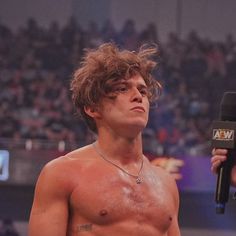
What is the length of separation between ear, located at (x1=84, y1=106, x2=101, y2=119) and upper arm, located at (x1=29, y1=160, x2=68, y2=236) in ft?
0.96

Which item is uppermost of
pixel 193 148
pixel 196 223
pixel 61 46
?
pixel 61 46

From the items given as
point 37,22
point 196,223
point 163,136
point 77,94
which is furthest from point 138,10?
point 77,94

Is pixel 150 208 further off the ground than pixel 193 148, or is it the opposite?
pixel 150 208

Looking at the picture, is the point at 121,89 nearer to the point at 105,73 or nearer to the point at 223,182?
the point at 105,73

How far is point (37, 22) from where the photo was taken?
11211 millimetres

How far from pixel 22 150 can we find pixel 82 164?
573 cm

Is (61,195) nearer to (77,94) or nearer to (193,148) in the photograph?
(77,94)

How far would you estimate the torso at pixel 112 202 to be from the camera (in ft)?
7.65

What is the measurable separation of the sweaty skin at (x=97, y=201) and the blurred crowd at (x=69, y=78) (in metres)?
5.50

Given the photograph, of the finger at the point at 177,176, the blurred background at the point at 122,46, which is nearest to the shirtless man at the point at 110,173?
the blurred background at the point at 122,46

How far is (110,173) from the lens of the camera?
8.02ft

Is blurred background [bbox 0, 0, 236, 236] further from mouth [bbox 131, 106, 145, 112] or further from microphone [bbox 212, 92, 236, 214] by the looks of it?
mouth [bbox 131, 106, 145, 112]

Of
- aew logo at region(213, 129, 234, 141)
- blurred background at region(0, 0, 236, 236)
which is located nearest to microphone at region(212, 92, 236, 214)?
aew logo at region(213, 129, 234, 141)

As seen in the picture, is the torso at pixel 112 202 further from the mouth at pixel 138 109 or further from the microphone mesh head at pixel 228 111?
the microphone mesh head at pixel 228 111
